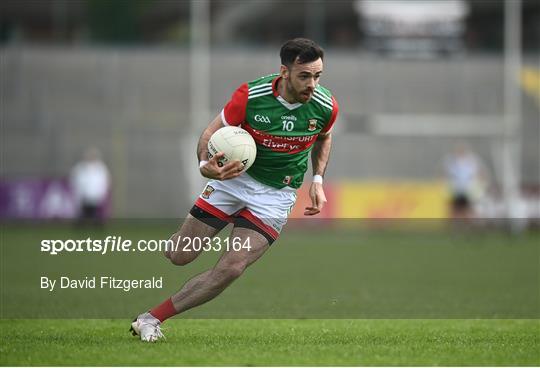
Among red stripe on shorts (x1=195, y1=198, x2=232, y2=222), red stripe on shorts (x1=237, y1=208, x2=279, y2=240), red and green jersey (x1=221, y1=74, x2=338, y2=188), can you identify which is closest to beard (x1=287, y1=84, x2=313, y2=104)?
red and green jersey (x1=221, y1=74, x2=338, y2=188)


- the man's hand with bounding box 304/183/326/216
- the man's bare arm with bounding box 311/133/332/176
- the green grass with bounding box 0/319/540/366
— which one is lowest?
the green grass with bounding box 0/319/540/366

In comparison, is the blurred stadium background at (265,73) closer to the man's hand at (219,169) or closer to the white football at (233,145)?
the white football at (233,145)

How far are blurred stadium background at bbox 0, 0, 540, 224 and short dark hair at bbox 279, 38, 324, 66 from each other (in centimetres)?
2007

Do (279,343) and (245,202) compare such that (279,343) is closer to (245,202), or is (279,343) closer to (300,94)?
(245,202)

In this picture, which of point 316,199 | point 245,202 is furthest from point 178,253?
point 316,199

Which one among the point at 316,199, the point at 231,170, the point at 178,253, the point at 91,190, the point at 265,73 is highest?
the point at 231,170

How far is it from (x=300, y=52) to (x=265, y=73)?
96.9 ft

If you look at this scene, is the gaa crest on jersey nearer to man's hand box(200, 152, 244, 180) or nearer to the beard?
man's hand box(200, 152, 244, 180)

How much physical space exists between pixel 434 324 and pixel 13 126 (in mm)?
25423

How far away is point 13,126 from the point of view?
3322 cm

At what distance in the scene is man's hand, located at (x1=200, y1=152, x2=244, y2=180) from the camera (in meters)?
7.95

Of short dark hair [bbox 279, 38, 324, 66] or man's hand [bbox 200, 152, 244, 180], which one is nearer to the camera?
man's hand [bbox 200, 152, 244, 180]

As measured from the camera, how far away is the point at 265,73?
37.5 m

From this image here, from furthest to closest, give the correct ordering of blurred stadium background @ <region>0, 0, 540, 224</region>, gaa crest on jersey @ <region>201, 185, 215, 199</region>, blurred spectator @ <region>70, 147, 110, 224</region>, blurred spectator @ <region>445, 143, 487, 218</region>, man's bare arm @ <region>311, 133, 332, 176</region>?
blurred stadium background @ <region>0, 0, 540, 224</region>, blurred spectator @ <region>70, 147, 110, 224</region>, blurred spectator @ <region>445, 143, 487, 218</region>, man's bare arm @ <region>311, 133, 332, 176</region>, gaa crest on jersey @ <region>201, 185, 215, 199</region>
